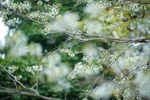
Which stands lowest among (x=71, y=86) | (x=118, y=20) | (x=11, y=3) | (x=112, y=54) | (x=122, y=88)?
(x=71, y=86)

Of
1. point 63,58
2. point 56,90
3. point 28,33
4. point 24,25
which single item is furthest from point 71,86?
point 24,25

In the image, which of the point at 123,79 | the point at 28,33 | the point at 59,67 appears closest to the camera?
the point at 123,79

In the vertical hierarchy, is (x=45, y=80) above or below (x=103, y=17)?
below

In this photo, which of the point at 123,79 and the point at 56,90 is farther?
the point at 56,90

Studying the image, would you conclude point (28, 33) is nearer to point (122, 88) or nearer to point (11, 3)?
point (11, 3)

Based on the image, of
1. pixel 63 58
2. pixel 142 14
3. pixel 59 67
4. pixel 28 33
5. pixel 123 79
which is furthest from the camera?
pixel 28 33

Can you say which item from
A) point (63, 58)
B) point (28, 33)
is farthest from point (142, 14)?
point (28, 33)

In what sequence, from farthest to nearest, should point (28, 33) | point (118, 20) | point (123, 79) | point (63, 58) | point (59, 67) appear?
point (28, 33) → point (63, 58) → point (59, 67) → point (118, 20) → point (123, 79)

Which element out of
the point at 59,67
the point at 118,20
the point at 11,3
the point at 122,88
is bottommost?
the point at 59,67

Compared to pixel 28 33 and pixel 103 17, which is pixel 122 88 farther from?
pixel 28 33
